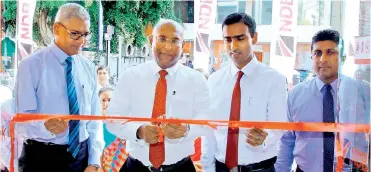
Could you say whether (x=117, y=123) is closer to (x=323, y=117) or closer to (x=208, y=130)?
(x=208, y=130)

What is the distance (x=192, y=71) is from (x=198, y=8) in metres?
0.31

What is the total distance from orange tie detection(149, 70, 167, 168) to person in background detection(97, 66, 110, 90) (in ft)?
0.88

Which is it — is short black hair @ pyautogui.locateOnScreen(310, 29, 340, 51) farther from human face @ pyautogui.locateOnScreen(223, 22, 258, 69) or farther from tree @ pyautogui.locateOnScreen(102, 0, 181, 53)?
tree @ pyautogui.locateOnScreen(102, 0, 181, 53)

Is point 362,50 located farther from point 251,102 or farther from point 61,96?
point 61,96

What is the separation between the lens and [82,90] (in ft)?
7.62

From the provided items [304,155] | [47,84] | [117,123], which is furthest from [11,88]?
[304,155]

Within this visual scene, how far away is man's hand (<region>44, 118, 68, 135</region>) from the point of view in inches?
89.6

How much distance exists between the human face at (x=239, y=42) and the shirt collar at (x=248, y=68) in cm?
1

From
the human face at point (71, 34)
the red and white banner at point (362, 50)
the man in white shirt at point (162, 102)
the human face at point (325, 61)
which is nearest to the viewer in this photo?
the red and white banner at point (362, 50)

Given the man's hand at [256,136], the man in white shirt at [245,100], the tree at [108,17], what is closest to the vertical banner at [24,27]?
the tree at [108,17]

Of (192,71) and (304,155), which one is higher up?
(192,71)

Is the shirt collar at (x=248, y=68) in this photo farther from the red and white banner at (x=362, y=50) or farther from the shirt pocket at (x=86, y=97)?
the shirt pocket at (x=86, y=97)

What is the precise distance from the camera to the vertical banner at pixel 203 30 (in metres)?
2.19

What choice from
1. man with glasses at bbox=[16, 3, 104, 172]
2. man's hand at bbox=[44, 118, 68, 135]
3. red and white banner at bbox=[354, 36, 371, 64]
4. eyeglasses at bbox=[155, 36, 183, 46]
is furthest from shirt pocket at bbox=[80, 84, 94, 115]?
red and white banner at bbox=[354, 36, 371, 64]
